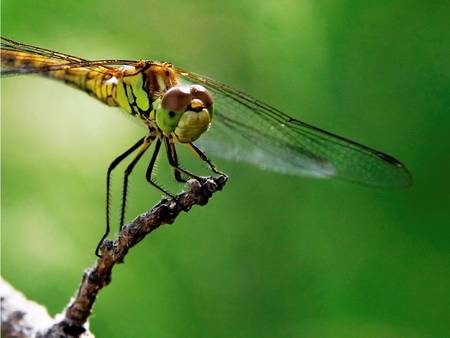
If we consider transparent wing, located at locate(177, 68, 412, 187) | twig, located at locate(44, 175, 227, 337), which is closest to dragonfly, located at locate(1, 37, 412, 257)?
transparent wing, located at locate(177, 68, 412, 187)

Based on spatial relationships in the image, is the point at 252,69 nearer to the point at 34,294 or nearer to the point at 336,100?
the point at 336,100

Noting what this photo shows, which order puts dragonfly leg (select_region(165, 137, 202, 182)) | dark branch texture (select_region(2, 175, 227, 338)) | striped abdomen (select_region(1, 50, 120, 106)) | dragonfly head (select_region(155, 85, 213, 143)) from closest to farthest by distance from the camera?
dark branch texture (select_region(2, 175, 227, 338))
dragonfly head (select_region(155, 85, 213, 143))
dragonfly leg (select_region(165, 137, 202, 182))
striped abdomen (select_region(1, 50, 120, 106))

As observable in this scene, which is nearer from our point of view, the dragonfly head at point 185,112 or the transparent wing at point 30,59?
the dragonfly head at point 185,112

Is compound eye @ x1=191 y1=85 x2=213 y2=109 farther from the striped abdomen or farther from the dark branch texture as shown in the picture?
the dark branch texture

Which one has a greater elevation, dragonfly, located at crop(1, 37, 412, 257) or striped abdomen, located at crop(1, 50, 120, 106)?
striped abdomen, located at crop(1, 50, 120, 106)

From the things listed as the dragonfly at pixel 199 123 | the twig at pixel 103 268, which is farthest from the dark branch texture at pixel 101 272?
the dragonfly at pixel 199 123

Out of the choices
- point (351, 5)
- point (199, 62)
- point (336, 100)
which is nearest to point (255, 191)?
point (336, 100)

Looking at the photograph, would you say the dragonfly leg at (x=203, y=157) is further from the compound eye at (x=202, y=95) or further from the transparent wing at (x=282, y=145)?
the transparent wing at (x=282, y=145)
